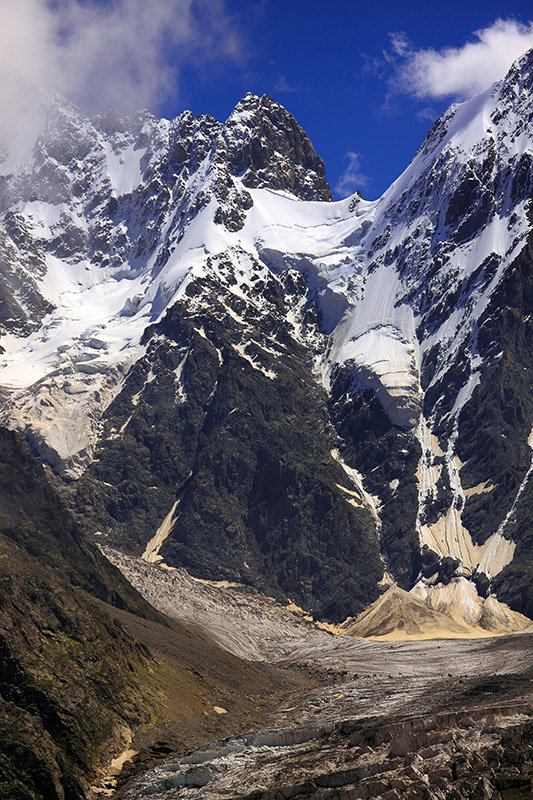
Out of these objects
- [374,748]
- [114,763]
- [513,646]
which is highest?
[513,646]

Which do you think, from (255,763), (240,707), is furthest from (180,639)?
(255,763)

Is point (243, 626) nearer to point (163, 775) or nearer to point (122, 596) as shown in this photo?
point (122, 596)

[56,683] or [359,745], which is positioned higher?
[359,745]

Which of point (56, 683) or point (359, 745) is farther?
point (56, 683)

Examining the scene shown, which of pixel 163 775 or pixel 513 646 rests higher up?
pixel 513 646

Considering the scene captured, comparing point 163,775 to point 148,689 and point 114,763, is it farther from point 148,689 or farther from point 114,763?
point 148,689

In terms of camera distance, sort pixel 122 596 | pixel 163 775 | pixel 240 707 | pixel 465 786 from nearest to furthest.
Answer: pixel 465 786 → pixel 163 775 → pixel 240 707 → pixel 122 596

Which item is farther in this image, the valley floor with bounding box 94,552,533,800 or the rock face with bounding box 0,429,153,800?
the rock face with bounding box 0,429,153,800

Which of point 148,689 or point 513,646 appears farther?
point 513,646

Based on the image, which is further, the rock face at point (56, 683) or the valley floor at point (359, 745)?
the rock face at point (56, 683)

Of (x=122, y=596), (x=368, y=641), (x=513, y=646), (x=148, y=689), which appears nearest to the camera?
(x=148, y=689)
